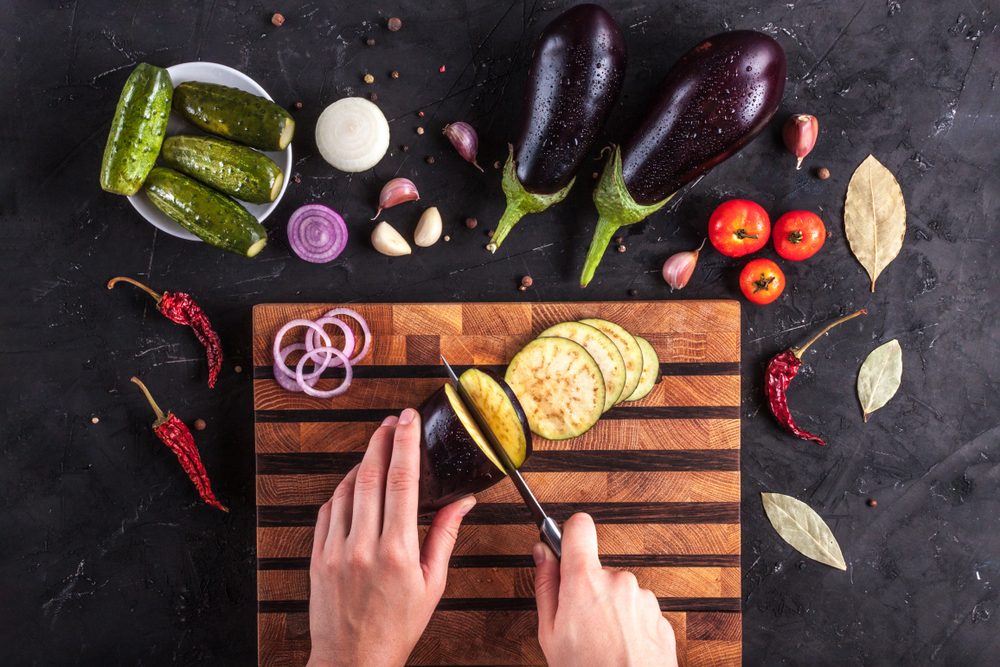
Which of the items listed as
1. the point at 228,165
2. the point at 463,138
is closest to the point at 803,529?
the point at 463,138

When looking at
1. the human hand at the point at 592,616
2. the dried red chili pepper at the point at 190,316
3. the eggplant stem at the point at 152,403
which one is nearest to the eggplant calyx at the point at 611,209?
the human hand at the point at 592,616

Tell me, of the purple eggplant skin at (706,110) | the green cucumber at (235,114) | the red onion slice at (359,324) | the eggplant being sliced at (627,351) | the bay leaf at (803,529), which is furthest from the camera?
the bay leaf at (803,529)

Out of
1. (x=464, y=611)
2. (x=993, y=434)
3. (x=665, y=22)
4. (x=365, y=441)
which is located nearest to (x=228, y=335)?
(x=365, y=441)

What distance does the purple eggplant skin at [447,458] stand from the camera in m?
2.15

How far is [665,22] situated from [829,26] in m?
0.62

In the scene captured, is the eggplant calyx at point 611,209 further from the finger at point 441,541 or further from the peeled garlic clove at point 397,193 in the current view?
the finger at point 441,541

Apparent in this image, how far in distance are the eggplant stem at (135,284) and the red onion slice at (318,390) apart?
60cm

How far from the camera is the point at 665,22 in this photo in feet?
8.48

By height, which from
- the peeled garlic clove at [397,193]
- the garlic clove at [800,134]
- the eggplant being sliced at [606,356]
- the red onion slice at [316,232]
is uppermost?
the garlic clove at [800,134]

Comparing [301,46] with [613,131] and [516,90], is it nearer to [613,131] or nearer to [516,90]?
[516,90]

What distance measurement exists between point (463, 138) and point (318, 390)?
109 centimetres

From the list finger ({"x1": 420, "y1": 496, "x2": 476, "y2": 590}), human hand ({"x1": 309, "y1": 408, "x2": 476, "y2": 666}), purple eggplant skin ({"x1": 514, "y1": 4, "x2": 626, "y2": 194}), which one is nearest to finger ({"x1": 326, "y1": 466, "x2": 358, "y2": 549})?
human hand ({"x1": 309, "y1": 408, "x2": 476, "y2": 666})

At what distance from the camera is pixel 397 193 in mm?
2564

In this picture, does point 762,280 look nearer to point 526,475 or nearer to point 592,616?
point 526,475
